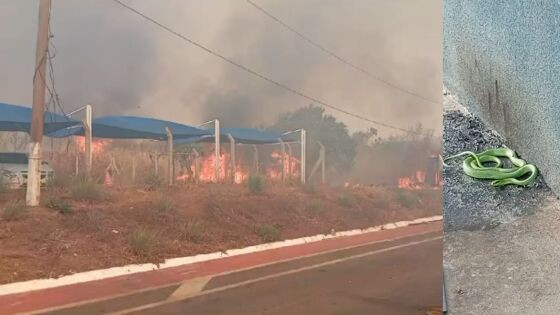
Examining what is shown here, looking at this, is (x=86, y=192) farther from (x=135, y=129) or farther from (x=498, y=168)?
(x=498, y=168)

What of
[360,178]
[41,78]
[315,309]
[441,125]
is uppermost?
[41,78]

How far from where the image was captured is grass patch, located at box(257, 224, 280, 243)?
2452 mm

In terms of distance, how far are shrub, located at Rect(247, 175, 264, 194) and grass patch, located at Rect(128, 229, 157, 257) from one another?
49 cm

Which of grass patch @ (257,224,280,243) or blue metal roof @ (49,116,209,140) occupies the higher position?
blue metal roof @ (49,116,209,140)

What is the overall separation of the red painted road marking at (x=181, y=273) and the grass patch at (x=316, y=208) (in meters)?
0.14

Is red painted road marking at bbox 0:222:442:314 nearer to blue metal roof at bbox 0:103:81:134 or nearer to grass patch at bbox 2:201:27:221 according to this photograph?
grass patch at bbox 2:201:27:221

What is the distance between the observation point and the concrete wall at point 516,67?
2.38m

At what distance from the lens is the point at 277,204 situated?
247 centimetres

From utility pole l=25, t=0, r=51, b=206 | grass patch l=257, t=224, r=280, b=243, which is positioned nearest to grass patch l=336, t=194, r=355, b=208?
grass patch l=257, t=224, r=280, b=243

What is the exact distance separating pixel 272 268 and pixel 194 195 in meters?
0.55

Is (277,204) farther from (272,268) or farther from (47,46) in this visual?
(47,46)

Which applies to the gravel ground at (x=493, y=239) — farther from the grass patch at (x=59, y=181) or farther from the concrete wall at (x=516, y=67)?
the grass patch at (x=59, y=181)

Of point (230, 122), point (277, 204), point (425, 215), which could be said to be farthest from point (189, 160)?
point (425, 215)

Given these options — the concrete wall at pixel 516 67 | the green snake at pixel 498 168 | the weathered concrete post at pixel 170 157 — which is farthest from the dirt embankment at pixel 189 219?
the concrete wall at pixel 516 67
